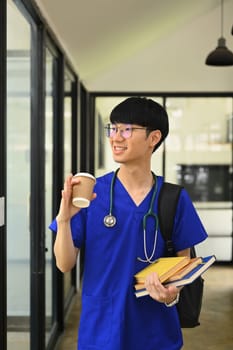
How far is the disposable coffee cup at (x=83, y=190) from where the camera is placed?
1343 mm

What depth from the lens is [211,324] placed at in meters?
4.54

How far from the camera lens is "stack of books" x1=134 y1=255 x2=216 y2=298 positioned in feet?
4.53

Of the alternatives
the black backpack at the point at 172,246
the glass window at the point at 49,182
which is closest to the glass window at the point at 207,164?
the glass window at the point at 49,182

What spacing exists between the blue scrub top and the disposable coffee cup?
147 millimetres

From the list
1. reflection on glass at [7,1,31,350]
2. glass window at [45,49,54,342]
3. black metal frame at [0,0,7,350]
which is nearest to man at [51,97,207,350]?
black metal frame at [0,0,7,350]

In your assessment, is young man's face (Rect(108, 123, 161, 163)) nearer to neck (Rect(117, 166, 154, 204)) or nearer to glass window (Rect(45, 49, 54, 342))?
neck (Rect(117, 166, 154, 204))

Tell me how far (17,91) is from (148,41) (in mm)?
3599

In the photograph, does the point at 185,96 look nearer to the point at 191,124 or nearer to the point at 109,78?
the point at 191,124

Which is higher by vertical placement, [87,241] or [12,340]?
[87,241]

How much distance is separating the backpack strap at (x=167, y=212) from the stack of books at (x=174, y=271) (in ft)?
0.26

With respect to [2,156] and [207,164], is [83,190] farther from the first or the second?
[207,164]

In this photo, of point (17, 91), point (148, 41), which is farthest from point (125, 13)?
point (148, 41)

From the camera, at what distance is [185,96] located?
6461 millimetres

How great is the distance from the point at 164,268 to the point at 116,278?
16 centimetres
